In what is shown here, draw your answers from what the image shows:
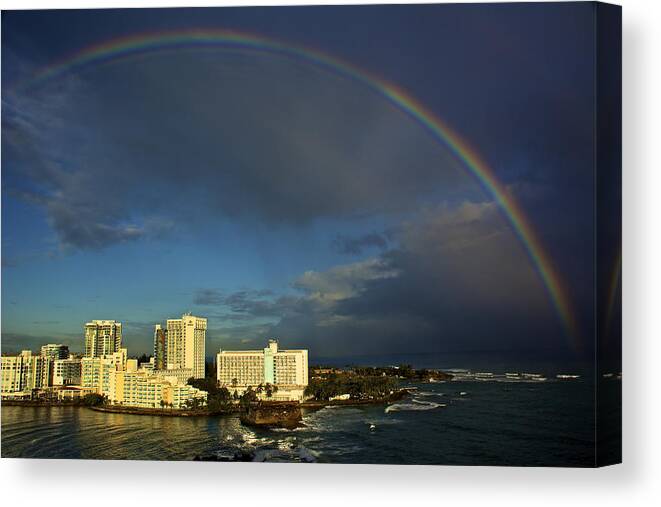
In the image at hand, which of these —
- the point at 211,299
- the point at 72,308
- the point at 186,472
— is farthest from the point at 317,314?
the point at 72,308

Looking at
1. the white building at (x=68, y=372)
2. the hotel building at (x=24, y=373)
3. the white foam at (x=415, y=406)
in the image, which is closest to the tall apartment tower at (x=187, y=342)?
the white building at (x=68, y=372)

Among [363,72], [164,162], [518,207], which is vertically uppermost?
[363,72]

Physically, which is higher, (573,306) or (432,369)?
(573,306)

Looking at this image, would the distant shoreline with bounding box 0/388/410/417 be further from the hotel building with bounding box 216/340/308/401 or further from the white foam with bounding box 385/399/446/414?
the hotel building with bounding box 216/340/308/401

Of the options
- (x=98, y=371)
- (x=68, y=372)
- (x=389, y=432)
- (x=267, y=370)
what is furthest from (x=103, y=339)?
(x=389, y=432)

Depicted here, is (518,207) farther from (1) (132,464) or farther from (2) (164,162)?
(1) (132,464)

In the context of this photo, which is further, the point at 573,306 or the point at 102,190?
the point at 102,190
